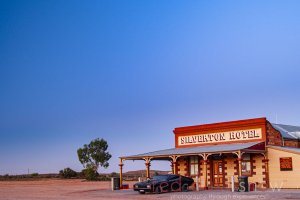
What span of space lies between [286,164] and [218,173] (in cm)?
565

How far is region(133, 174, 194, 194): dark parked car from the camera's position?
90.9 feet

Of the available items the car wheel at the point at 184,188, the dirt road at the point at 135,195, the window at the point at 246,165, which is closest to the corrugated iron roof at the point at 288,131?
the window at the point at 246,165

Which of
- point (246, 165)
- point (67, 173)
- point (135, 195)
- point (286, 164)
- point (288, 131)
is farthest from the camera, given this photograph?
point (67, 173)

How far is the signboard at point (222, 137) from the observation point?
105 feet

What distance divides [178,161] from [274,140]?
329 inches

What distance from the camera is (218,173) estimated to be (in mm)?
32969

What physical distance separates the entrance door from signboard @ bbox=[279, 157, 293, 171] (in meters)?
4.94

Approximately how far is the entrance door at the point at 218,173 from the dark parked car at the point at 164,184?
139 inches

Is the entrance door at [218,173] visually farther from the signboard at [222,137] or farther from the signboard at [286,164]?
the signboard at [286,164]

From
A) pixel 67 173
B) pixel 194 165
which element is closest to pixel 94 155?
pixel 67 173

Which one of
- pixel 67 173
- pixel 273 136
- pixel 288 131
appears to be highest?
pixel 288 131

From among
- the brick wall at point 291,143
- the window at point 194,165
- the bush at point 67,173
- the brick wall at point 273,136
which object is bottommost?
the bush at point 67,173

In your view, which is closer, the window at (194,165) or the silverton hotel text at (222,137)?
the silverton hotel text at (222,137)

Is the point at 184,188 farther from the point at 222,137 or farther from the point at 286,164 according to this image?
the point at 286,164
